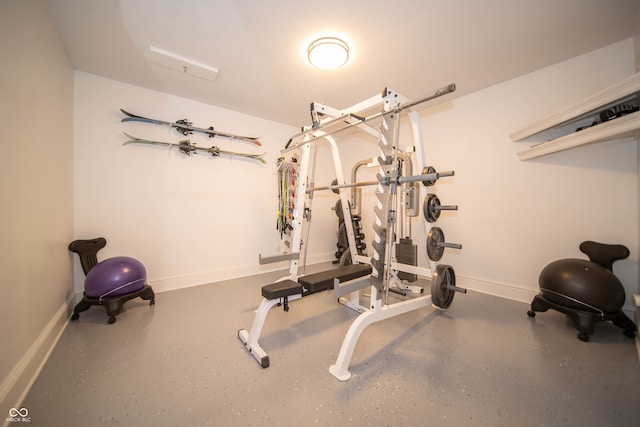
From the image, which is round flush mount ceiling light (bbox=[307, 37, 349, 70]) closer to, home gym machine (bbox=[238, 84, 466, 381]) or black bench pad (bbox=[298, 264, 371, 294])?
home gym machine (bbox=[238, 84, 466, 381])

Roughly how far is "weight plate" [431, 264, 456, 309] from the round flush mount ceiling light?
2229 millimetres

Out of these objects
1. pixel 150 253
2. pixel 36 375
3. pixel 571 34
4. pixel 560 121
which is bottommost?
pixel 36 375

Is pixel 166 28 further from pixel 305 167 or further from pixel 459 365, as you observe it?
pixel 459 365

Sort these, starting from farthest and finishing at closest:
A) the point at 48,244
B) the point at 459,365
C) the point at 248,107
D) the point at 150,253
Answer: the point at 248,107 < the point at 150,253 < the point at 48,244 < the point at 459,365

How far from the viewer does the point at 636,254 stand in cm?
196

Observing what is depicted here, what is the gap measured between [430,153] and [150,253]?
4.23m

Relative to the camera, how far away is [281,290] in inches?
63.4

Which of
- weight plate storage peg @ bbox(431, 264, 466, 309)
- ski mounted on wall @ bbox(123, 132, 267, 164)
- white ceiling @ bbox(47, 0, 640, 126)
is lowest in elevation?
weight plate storage peg @ bbox(431, 264, 466, 309)

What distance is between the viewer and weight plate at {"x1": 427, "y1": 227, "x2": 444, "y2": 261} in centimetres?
213

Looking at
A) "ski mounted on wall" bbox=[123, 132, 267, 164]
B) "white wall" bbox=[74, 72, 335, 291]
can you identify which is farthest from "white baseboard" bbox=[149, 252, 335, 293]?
"ski mounted on wall" bbox=[123, 132, 267, 164]

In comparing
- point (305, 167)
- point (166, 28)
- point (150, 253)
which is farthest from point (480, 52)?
point (150, 253)

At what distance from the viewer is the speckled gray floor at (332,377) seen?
111 centimetres

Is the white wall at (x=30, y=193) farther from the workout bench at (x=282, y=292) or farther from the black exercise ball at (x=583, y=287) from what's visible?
the black exercise ball at (x=583, y=287)

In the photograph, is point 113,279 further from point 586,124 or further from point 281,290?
point 586,124
